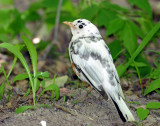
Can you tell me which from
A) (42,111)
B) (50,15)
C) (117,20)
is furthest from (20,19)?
(42,111)

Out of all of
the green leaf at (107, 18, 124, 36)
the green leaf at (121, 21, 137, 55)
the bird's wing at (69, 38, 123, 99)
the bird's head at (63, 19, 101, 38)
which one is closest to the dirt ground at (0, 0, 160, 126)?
the bird's wing at (69, 38, 123, 99)

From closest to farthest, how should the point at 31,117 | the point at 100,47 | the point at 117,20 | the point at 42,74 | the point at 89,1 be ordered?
1. the point at 31,117
2. the point at 42,74
3. the point at 100,47
4. the point at 117,20
5. the point at 89,1

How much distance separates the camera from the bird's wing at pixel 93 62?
3.24 metres

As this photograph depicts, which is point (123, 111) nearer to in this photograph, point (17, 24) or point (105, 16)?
point (105, 16)

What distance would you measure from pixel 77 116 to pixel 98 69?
1.99ft

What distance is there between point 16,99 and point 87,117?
96 cm

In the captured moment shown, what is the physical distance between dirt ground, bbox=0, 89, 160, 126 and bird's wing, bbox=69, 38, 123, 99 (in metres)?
0.30

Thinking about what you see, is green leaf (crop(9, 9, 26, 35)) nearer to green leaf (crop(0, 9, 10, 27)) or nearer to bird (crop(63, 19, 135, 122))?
green leaf (crop(0, 9, 10, 27))

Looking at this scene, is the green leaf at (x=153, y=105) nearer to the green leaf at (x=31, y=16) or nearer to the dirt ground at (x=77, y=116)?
the dirt ground at (x=77, y=116)

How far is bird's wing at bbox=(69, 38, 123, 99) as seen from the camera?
128 inches

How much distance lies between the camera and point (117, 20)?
13.9 ft

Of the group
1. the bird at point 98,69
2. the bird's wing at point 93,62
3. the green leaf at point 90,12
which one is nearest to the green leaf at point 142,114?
the bird at point 98,69

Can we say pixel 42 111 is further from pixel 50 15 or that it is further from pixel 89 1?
pixel 50 15

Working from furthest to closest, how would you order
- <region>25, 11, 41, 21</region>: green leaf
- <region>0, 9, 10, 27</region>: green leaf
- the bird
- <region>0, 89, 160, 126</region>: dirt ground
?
<region>25, 11, 41, 21</region>: green leaf < <region>0, 9, 10, 27</region>: green leaf < the bird < <region>0, 89, 160, 126</region>: dirt ground
